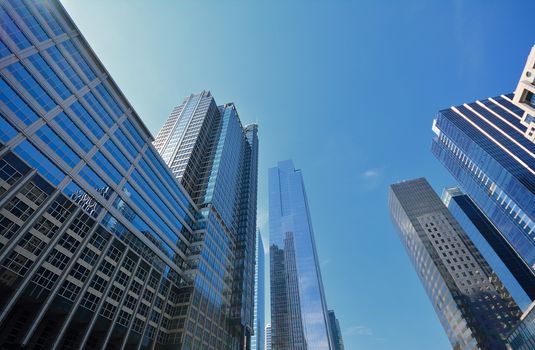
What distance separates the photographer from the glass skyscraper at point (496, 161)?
90.2m

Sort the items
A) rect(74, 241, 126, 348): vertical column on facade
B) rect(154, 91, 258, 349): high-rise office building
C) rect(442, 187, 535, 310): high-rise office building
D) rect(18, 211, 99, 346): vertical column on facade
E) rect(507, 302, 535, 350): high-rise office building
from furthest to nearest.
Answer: rect(442, 187, 535, 310): high-rise office building
rect(507, 302, 535, 350): high-rise office building
rect(154, 91, 258, 349): high-rise office building
rect(74, 241, 126, 348): vertical column on facade
rect(18, 211, 99, 346): vertical column on facade

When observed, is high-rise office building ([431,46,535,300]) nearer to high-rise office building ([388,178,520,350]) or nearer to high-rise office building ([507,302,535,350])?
high-rise office building ([388,178,520,350])

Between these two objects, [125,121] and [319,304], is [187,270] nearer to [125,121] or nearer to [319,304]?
[125,121]

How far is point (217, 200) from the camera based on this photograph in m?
79.4

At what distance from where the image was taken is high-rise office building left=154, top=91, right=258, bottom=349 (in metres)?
66.0

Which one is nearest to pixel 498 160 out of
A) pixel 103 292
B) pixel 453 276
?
pixel 453 276

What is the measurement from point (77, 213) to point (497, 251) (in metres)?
142

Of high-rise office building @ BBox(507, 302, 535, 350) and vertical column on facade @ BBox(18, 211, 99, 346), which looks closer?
vertical column on facade @ BBox(18, 211, 99, 346)

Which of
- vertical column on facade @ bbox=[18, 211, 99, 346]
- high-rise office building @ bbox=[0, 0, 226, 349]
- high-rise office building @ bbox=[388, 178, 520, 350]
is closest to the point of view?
vertical column on facade @ bbox=[18, 211, 99, 346]

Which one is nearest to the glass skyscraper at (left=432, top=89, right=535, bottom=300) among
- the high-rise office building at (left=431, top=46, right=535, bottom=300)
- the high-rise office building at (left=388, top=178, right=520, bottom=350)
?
the high-rise office building at (left=431, top=46, right=535, bottom=300)

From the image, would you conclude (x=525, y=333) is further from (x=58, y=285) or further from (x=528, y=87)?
(x=58, y=285)

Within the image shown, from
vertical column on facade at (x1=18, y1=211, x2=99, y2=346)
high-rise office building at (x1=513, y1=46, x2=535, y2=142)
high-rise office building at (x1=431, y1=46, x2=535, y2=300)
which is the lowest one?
vertical column on facade at (x1=18, y1=211, x2=99, y2=346)

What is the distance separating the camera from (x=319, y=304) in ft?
613

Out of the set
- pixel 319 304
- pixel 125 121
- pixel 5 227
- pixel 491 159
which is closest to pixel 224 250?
pixel 125 121
